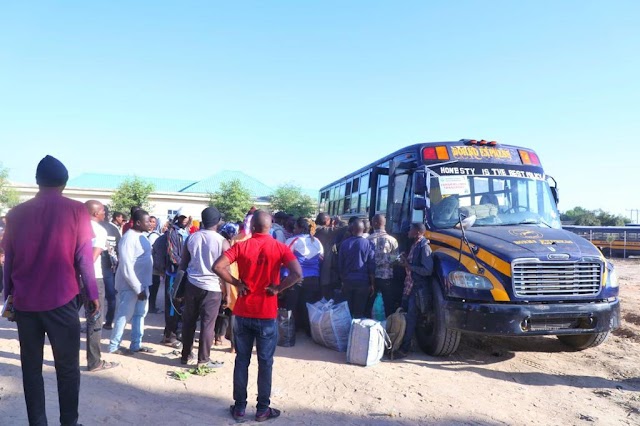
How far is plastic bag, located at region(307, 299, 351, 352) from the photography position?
6754 mm

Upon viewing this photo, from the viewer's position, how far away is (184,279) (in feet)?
19.8

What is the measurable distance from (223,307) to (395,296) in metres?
2.68

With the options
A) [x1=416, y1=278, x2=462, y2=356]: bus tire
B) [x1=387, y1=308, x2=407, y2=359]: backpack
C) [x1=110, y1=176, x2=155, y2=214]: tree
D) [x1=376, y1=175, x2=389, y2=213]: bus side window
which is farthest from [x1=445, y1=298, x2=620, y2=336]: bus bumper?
[x1=110, y1=176, x2=155, y2=214]: tree

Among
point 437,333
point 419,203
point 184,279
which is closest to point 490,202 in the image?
point 419,203

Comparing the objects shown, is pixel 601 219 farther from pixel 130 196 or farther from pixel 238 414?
pixel 238 414

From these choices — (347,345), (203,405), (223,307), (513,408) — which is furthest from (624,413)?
(223,307)

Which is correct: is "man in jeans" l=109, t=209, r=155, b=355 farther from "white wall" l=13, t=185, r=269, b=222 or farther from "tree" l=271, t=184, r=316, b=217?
"white wall" l=13, t=185, r=269, b=222

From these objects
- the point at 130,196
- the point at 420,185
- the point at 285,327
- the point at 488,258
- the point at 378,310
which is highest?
the point at 130,196

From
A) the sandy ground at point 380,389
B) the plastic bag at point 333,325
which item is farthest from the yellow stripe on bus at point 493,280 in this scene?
the plastic bag at point 333,325

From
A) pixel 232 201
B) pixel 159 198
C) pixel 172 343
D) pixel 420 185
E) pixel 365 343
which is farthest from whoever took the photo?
pixel 159 198

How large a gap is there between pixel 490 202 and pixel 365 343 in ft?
9.79

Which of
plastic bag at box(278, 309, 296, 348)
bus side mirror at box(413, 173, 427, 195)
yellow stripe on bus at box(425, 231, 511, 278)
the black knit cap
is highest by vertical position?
bus side mirror at box(413, 173, 427, 195)

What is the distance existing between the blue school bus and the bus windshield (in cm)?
2

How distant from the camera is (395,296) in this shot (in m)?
7.66
